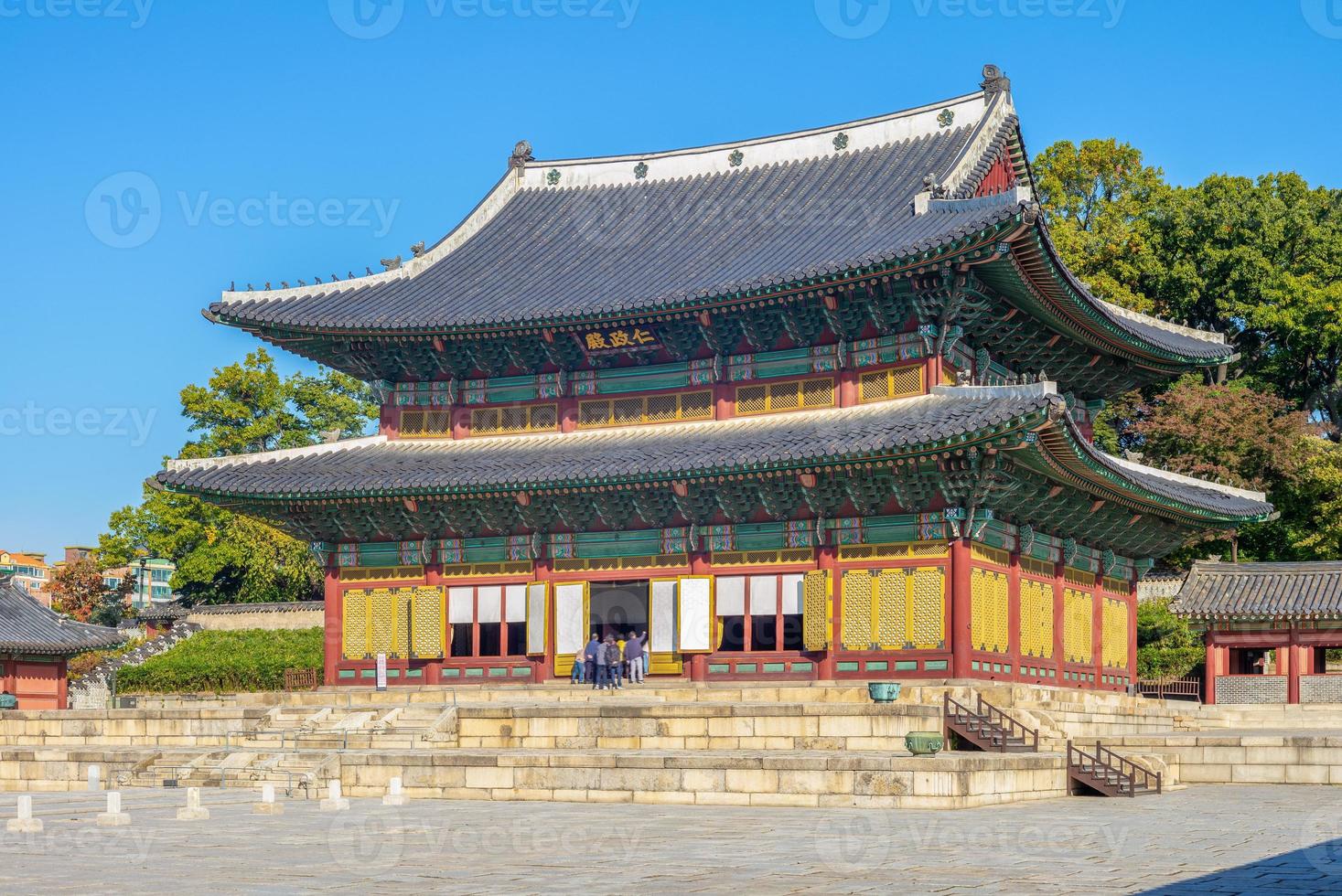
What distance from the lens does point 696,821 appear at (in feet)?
71.6

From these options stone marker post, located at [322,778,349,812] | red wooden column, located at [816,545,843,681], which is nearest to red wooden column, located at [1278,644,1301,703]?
red wooden column, located at [816,545,843,681]

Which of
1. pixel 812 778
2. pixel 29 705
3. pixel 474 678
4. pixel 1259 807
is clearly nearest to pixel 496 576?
pixel 474 678

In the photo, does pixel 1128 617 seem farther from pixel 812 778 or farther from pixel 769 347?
pixel 812 778

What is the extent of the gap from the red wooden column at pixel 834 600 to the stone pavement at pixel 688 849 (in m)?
10.2

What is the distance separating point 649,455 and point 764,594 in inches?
156

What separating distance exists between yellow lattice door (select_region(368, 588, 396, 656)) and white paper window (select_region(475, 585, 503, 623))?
92.6 inches

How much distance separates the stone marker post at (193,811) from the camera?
22.4m

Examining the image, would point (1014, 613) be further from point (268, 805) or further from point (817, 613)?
point (268, 805)

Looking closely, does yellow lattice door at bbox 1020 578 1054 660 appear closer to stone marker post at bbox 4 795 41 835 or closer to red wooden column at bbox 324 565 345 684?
red wooden column at bbox 324 565 345 684

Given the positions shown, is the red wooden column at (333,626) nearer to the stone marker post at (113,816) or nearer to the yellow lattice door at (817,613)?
the yellow lattice door at (817,613)

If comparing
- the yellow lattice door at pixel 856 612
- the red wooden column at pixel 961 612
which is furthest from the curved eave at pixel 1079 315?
the yellow lattice door at pixel 856 612

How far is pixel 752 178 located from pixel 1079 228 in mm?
30065

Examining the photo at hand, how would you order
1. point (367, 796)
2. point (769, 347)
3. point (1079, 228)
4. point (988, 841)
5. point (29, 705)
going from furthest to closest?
1. point (1079, 228)
2. point (29, 705)
3. point (769, 347)
4. point (367, 796)
5. point (988, 841)

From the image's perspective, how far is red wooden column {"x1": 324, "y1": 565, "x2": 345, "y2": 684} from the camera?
39.9 m
